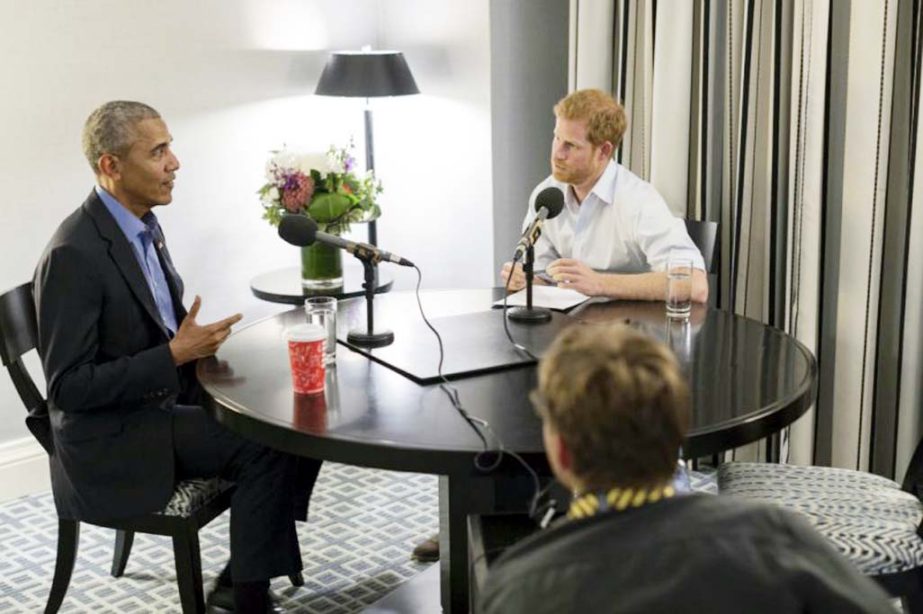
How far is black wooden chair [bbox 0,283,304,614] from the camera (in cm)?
254

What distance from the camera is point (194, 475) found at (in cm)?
262

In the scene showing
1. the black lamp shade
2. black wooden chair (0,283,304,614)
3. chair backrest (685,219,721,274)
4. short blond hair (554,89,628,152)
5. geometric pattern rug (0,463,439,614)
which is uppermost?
the black lamp shade

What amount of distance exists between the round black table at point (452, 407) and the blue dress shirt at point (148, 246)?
7.1 inches

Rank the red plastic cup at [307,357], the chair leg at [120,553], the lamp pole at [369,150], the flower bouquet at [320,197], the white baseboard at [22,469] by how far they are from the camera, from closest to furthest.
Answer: the red plastic cup at [307,357]
the chair leg at [120,553]
the flower bouquet at [320,197]
the white baseboard at [22,469]
the lamp pole at [369,150]

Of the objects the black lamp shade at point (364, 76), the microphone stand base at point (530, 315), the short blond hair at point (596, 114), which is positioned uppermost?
the black lamp shade at point (364, 76)

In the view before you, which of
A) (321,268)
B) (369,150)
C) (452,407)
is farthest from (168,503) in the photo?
(369,150)

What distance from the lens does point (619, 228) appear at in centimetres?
321

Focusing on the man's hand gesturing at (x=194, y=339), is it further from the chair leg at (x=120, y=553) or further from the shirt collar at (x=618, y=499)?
the shirt collar at (x=618, y=499)

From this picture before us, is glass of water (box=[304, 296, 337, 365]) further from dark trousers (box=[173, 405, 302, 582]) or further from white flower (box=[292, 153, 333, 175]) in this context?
white flower (box=[292, 153, 333, 175])

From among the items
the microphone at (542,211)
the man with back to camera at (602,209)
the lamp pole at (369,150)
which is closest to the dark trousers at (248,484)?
the microphone at (542,211)

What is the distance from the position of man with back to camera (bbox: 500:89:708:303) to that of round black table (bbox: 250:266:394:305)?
2.14 feet

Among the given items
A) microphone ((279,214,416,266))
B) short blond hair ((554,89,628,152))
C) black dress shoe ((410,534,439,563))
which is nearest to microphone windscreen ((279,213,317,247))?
microphone ((279,214,416,266))

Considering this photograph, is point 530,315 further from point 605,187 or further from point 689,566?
point 689,566

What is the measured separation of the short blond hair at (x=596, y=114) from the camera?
3.15 metres
